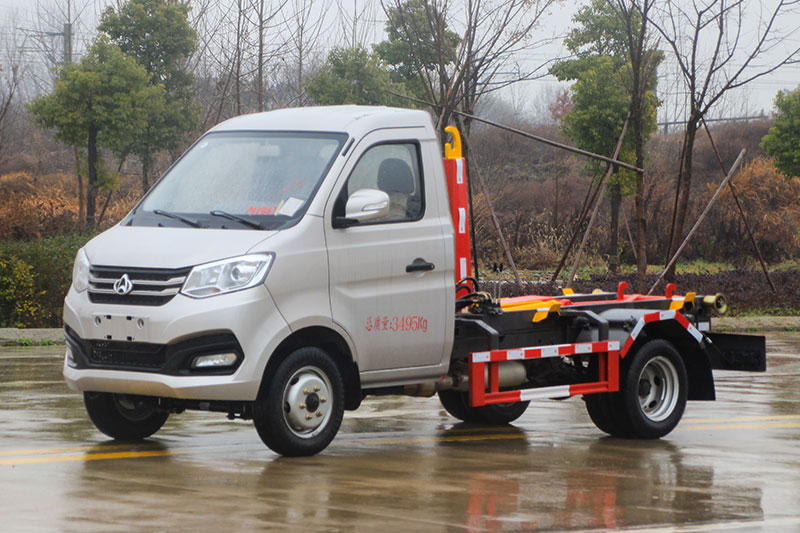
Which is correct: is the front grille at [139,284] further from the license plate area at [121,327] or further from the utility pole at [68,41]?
the utility pole at [68,41]

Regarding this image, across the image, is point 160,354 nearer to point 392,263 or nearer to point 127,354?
point 127,354

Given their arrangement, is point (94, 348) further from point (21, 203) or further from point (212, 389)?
point (21, 203)

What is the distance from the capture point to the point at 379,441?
385 inches

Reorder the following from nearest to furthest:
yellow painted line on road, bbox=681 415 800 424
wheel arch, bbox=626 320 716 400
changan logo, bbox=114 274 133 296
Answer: changan logo, bbox=114 274 133 296
wheel arch, bbox=626 320 716 400
yellow painted line on road, bbox=681 415 800 424

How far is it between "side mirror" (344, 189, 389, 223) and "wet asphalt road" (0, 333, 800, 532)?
1.61 meters

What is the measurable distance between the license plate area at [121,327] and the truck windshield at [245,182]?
814 mm

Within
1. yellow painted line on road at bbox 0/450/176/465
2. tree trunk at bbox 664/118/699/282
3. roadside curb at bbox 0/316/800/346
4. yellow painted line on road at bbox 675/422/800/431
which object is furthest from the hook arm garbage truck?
tree trunk at bbox 664/118/699/282

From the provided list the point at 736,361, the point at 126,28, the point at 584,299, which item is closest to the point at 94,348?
the point at 584,299

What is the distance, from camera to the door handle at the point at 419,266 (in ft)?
30.1

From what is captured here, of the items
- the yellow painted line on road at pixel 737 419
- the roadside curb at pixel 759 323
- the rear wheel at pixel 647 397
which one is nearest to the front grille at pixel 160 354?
the rear wheel at pixel 647 397

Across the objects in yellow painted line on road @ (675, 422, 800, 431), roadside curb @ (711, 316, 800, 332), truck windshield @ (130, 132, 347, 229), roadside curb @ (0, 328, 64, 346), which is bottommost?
roadside curb @ (711, 316, 800, 332)

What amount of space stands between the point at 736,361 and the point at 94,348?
5226 mm

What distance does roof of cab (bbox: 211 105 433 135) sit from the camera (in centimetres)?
925

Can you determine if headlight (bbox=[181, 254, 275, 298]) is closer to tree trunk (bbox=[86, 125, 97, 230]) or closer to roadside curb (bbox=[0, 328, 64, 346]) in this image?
roadside curb (bbox=[0, 328, 64, 346])
